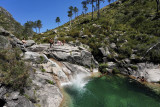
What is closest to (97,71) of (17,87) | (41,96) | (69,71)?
(69,71)

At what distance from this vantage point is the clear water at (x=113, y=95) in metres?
9.95

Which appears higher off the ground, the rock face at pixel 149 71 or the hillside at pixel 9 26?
the hillside at pixel 9 26

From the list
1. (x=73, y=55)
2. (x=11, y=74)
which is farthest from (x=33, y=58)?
(x=73, y=55)

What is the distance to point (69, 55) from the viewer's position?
18344 millimetres

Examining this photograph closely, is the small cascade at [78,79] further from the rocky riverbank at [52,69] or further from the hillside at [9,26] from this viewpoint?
the hillside at [9,26]

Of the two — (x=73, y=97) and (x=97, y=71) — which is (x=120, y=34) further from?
(x=73, y=97)

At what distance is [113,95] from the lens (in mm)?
11602

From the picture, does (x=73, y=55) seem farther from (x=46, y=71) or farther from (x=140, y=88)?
(x=140, y=88)

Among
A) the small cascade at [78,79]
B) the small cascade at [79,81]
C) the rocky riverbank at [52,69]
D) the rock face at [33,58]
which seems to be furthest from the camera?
the small cascade at [78,79]

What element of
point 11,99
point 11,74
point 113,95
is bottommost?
point 113,95

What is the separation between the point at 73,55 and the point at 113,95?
35.2ft

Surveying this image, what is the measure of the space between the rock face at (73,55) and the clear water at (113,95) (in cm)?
585

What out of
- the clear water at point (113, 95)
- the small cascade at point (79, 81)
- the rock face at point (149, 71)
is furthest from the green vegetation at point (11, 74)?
the rock face at point (149, 71)

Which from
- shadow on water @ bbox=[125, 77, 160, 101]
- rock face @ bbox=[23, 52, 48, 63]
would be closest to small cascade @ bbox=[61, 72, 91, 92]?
rock face @ bbox=[23, 52, 48, 63]
